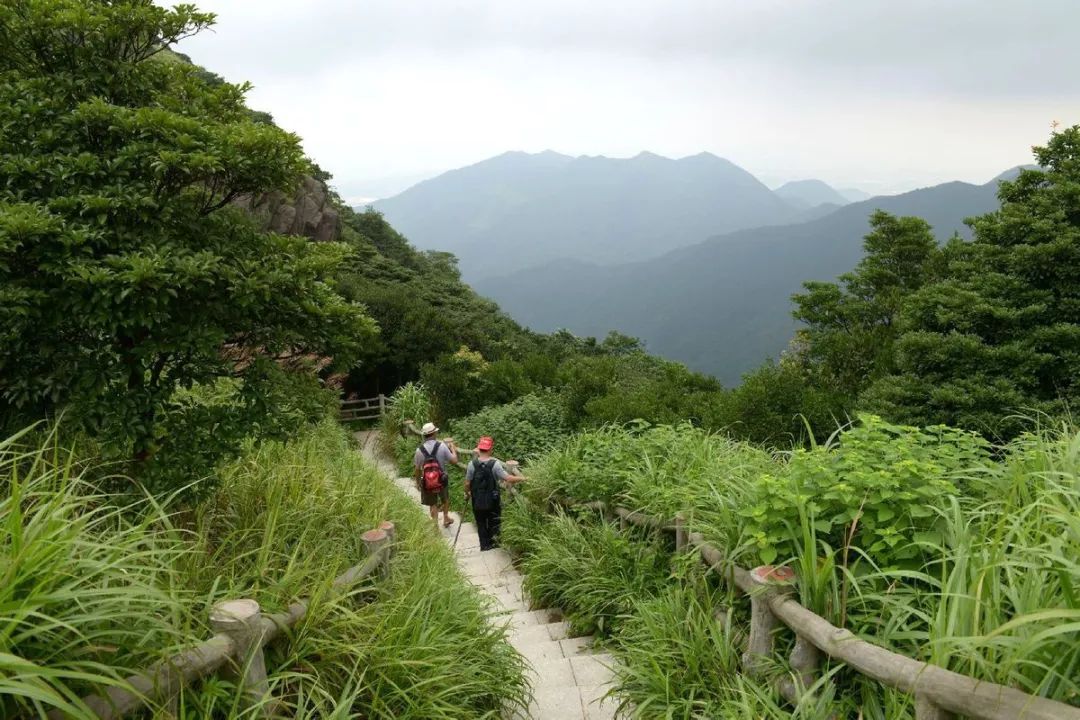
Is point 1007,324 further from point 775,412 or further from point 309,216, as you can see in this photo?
point 309,216

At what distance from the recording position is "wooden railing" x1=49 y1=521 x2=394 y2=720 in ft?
5.74

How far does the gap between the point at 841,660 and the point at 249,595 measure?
93.2 inches

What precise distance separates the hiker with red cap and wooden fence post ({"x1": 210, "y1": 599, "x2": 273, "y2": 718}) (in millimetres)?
4459

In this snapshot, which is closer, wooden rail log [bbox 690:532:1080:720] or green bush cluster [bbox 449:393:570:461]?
wooden rail log [bbox 690:532:1080:720]

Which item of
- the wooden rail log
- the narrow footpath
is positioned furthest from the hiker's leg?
the wooden rail log

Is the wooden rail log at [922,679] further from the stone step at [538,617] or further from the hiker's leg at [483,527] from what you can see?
the hiker's leg at [483,527]

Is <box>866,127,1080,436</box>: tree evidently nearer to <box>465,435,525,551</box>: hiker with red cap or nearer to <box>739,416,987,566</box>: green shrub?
<box>465,435,525,551</box>: hiker with red cap

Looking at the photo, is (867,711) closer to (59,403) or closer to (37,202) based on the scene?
(59,403)

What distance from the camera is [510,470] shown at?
23.4 feet

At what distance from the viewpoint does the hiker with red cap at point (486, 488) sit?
22.4 ft

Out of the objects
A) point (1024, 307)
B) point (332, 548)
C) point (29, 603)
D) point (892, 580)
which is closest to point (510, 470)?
point (332, 548)

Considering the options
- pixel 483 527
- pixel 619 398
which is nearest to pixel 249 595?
pixel 483 527

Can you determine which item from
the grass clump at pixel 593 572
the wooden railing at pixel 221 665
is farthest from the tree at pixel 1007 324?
the wooden railing at pixel 221 665

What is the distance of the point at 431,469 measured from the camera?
7.42m
